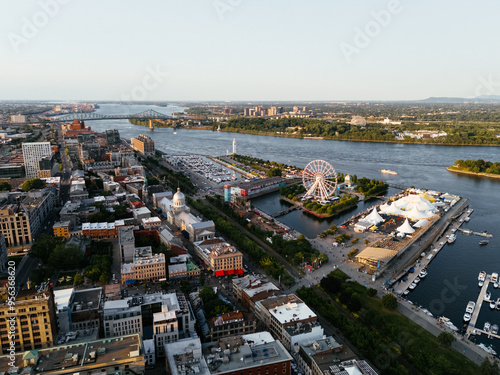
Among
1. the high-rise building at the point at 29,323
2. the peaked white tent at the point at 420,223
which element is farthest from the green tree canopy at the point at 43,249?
the peaked white tent at the point at 420,223

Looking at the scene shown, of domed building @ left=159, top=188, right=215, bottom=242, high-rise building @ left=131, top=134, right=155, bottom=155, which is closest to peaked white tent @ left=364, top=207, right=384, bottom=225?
domed building @ left=159, top=188, right=215, bottom=242

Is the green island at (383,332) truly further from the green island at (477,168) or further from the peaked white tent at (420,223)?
the green island at (477,168)

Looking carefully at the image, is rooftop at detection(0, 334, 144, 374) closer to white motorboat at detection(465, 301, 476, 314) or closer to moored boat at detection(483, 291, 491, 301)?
white motorboat at detection(465, 301, 476, 314)

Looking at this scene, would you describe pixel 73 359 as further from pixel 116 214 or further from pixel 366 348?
pixel 116 214

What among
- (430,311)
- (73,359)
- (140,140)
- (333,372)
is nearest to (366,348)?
(333,372)

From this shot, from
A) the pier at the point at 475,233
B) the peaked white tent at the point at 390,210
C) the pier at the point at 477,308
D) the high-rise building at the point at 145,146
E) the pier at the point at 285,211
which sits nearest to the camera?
the pier at the point at 477,308

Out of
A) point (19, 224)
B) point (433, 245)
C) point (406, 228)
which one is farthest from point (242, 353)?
point (406, 228)

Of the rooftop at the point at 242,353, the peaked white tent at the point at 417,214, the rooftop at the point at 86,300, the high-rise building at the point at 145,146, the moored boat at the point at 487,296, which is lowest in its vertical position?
the moored boat at the point at 487,296
